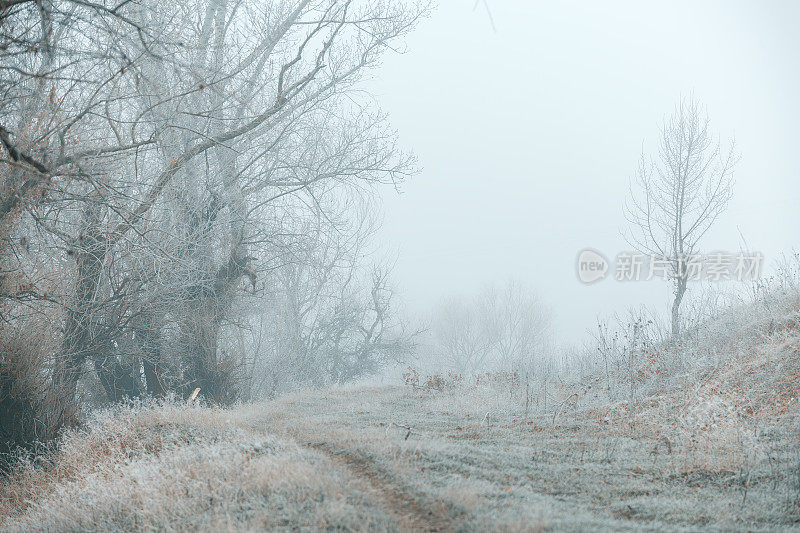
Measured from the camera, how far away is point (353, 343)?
3012cm

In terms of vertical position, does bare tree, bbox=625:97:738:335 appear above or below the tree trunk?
above

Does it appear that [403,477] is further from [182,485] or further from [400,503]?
[182,485]

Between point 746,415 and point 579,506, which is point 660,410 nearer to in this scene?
point 746,415

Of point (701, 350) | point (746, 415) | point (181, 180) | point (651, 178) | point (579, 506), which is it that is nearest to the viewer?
point (579, 506)

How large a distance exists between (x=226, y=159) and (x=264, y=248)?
9.27ft

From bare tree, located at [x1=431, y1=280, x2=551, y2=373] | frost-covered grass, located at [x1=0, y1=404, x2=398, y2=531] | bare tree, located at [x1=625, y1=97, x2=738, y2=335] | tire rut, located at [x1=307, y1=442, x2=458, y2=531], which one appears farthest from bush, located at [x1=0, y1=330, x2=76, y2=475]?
bare tree, located at [x1=431, y1=280, x2=551, y2=373]

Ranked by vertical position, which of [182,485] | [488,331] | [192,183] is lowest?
[182,485]

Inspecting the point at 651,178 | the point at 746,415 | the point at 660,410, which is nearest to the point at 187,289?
the point at 660,410

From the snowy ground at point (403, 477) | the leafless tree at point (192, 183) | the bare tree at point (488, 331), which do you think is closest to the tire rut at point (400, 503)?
the snowy ground at point (403, 477)

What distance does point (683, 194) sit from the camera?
18562 millimetres

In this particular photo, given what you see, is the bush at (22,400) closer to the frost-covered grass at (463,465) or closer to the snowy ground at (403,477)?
the frost-covered grass at (463,465)

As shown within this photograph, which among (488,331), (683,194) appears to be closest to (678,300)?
(683,194)

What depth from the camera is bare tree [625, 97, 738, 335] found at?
18.3 m

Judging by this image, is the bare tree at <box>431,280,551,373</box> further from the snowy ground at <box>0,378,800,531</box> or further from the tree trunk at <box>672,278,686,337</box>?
the snowy ground at <box>0,378,800,531</box>
